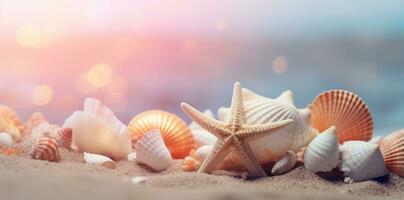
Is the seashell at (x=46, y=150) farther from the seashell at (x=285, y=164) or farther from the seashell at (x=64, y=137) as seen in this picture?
the seashell at (x=285, y=164)

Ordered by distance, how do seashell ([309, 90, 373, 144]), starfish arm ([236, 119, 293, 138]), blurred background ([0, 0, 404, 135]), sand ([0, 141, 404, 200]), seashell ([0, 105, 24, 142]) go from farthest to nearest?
blurred background ([0, 0, 404, 135]) → seashell ([0, 105, 24, 142]) → seashell ([309, 90, 373, 144]) → starfish arm ([236, 119, 293, 138]) → sand ([0, 141, 404, 200])

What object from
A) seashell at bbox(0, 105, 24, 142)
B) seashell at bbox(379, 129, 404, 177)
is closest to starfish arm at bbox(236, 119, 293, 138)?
seashell at bbox(379, 129, 404, 177)

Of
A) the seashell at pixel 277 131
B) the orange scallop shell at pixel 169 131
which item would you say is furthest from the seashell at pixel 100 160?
the seashell at pixel 277 131

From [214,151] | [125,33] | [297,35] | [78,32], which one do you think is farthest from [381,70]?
[214,151]

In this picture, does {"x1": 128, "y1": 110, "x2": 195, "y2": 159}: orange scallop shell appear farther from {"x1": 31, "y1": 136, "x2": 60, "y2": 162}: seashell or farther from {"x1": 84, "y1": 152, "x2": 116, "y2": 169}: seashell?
{"x1": 31, "y1": 136, "x2": 60, "y2": 162}: seashell

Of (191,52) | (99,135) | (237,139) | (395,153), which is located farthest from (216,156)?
(191,52)

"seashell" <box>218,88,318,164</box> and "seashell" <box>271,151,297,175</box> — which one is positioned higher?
"seashell" <box>218,88,318,164</box>

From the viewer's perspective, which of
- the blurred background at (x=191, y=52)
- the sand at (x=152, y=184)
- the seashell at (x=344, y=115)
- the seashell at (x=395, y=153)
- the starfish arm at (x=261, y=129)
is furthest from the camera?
the blurred background at (x=191, y=52)
